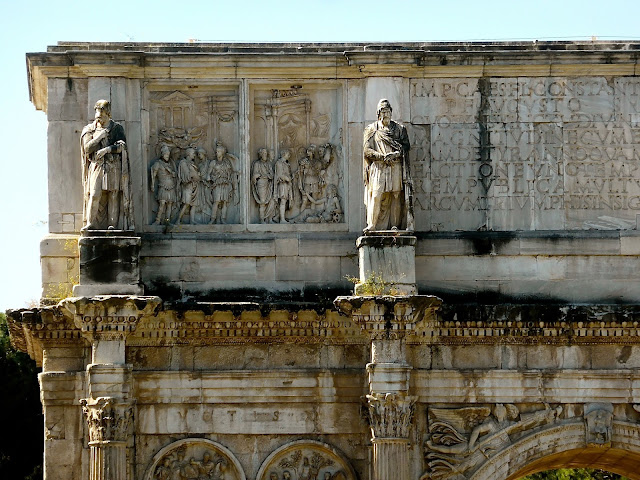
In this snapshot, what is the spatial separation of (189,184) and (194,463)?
3891 millimetres

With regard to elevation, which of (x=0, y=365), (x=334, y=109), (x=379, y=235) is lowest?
(x=0, y=365)

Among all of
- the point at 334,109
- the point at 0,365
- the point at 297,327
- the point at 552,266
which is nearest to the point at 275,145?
the point at 334,109

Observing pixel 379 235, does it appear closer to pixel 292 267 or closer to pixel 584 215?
pixel 292 267

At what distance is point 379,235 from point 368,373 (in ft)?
6.17

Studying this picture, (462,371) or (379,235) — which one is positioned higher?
(379,235)

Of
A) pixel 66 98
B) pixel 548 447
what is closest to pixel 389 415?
pixel 548 447

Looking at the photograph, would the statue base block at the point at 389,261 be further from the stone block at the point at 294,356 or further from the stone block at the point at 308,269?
the stone block at the point at 294,356

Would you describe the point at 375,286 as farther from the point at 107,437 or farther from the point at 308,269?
the point at 107,437

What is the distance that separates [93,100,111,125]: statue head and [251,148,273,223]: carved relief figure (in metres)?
2.22

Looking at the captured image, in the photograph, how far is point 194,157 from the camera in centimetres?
2530

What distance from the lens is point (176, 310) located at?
960 inches

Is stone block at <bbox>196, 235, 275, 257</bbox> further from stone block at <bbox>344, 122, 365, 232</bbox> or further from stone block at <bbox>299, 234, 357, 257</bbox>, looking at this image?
stone block at <bbox>344, 122, 365, 232</bbox>

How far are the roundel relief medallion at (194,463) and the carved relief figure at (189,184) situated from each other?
3.13 m

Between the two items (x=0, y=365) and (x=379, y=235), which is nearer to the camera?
(x=379, y=235)
